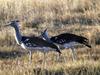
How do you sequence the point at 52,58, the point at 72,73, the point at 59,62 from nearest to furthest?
the point at 72,73 → the point at 59,62 → the point at 52,58

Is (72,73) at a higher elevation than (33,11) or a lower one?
higher

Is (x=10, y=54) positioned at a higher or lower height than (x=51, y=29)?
higher

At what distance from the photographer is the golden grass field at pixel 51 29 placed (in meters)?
10.0

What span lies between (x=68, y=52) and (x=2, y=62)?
1668mm

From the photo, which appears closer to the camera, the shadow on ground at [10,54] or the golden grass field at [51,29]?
the golden grass field at [51,29]

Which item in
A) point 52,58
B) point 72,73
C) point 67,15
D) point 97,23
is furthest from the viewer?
point 67,15

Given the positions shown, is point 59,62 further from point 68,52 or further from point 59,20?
point 59,20

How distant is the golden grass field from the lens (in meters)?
10.0

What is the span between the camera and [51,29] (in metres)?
15.1

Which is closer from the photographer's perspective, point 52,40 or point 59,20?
point 52,40

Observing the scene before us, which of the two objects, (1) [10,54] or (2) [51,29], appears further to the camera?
(2) [51,29]

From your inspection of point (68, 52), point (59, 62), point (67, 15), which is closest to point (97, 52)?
point (68, 52)

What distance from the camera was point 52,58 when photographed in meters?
11.5

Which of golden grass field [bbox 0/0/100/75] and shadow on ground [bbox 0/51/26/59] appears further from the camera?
shadow on ground [bbox 0/51/26/59]
